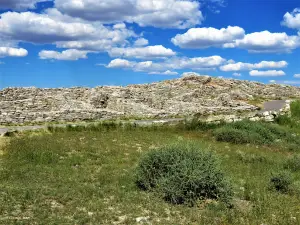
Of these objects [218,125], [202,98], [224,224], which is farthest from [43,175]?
[202,98]

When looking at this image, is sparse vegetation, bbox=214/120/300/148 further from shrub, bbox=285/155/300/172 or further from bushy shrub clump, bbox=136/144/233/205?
bushy shrub clump, bbox=136/144/233/205

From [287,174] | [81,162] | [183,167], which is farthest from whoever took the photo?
[81,162]

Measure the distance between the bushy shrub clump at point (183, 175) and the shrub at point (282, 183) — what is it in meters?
2.40

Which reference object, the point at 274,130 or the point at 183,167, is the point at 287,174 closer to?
the point at 183,167

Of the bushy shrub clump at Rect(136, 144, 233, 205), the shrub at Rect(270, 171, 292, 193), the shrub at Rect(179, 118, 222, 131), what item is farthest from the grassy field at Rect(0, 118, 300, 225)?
the shrub at Rect(179, 118, 222, 131)

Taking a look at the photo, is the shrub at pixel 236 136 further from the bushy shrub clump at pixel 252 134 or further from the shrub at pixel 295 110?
the shrub at pixel 295 110

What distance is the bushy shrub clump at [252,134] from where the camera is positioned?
79.6 ft

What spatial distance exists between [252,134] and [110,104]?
21828 mm

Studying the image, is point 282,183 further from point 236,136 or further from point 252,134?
point 252,134

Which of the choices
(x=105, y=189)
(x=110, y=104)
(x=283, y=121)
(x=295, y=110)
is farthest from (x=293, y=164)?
(x=110, y=104)

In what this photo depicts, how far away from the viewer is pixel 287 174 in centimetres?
1331

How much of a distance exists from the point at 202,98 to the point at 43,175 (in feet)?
131

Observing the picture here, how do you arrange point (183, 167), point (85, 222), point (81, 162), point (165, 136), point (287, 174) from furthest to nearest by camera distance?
point (165, 136) → point (81, 162) → point (287, 174) → point (183, 167) → point (85, 222)

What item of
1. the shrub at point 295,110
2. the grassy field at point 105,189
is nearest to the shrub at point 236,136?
the grassy field at point 105,189
